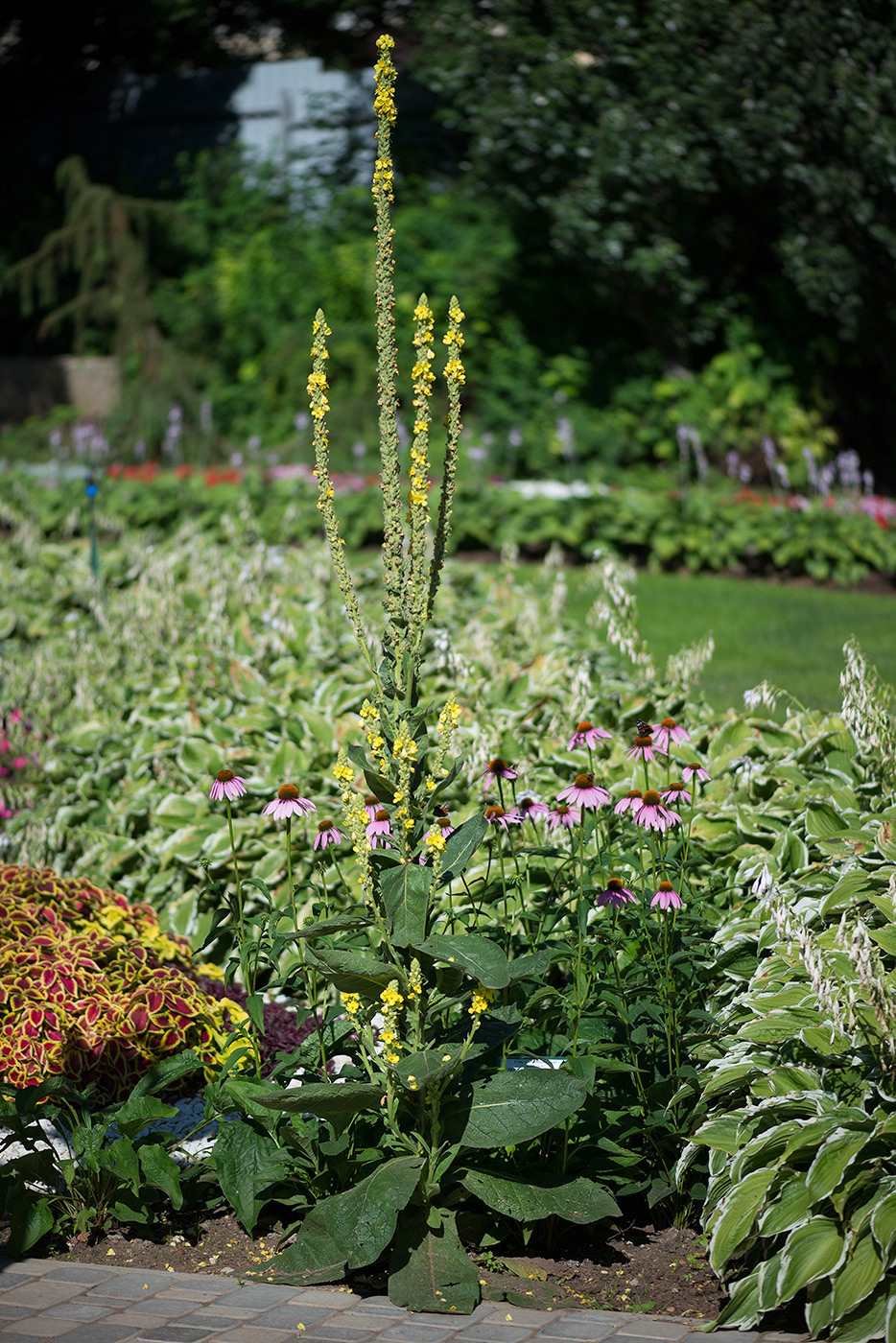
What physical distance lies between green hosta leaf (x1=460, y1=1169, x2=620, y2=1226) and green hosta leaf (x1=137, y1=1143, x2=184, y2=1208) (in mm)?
620

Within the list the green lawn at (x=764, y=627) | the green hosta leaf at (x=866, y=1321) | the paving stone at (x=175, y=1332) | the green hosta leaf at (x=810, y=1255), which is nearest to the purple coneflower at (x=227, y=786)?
the paving stone at (x=175, y=1332)

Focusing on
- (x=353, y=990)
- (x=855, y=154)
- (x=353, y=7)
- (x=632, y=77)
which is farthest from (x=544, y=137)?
(x=353, y=990)

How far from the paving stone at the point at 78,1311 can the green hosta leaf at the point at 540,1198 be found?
2.42 feet

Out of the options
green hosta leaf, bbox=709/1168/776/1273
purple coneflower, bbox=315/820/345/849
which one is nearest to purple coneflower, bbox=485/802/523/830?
purple coneflower, bbox=315/820/345/849

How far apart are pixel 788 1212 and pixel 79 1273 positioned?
142cm

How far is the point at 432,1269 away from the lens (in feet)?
8.46

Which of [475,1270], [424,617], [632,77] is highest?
[632,77]

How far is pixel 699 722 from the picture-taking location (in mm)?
4656

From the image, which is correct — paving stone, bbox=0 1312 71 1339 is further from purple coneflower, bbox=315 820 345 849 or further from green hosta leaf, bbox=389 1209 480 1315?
purple coneflower, bbox=315 820 345 849

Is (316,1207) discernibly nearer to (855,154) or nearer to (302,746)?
(302,746)

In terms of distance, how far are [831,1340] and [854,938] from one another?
70 centimetres

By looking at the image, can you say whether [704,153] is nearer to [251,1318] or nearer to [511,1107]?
[511,1107]

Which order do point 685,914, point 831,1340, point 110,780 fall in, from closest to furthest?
point 831,1340 < point 685,914 < point 110,780

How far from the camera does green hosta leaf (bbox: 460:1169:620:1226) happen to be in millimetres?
2627
